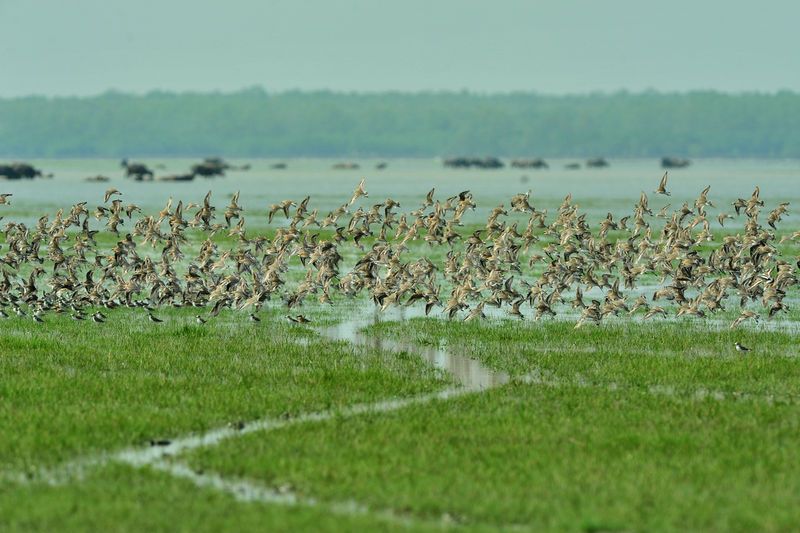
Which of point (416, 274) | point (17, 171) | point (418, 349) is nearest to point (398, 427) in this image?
point (418, 349)

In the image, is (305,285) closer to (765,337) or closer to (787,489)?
(765,337)

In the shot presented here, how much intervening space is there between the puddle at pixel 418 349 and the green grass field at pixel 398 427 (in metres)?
0.09

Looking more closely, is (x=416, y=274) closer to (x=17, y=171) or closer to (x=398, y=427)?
(x=398, y=427)

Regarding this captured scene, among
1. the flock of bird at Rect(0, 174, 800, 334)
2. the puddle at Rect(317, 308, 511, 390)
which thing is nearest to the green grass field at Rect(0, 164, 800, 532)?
the puddle at Rect(317, 308, 511, 390)

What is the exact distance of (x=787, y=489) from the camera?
1688cm

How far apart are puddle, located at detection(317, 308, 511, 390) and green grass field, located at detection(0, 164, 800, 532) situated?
3.5 inches

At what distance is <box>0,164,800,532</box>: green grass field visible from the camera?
16.0 meters

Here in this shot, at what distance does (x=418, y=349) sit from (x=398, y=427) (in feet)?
30.0

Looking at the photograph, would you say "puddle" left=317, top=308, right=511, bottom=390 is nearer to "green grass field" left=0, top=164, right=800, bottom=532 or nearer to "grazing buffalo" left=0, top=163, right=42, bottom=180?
"green grass field" left=0, top=164, right=800, bottom=532

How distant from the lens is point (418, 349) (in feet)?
97.1

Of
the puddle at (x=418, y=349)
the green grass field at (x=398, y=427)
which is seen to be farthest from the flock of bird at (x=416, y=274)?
the green grass field at (x=398, y=427)

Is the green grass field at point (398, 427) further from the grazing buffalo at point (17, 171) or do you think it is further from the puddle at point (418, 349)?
the grazing buffalo at point (17, 171)

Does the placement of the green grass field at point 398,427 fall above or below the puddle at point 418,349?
above

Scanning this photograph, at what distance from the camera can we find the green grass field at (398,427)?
16.0 m
